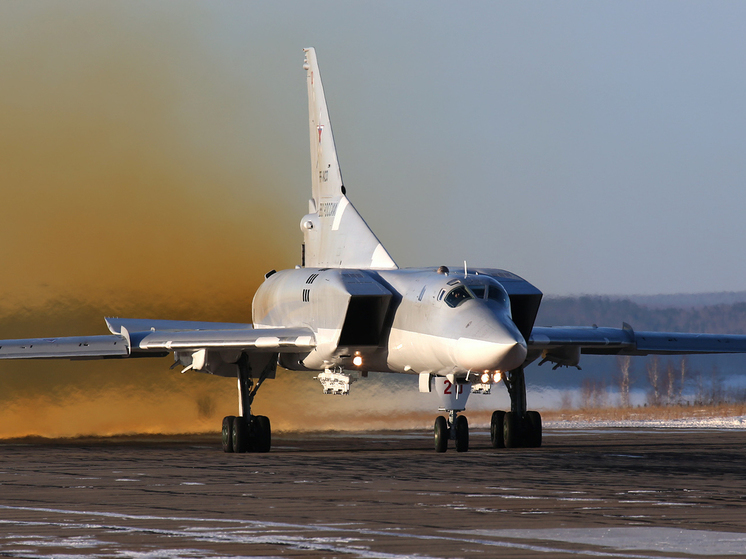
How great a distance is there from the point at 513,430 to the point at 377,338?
2972 mm

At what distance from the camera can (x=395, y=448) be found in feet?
74.7

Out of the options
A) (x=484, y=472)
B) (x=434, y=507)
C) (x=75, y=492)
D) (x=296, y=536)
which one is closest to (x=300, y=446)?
(x=484, y=472)

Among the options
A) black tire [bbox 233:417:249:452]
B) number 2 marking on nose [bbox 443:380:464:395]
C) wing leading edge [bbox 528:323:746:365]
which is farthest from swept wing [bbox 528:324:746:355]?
black tire [bbox 233:417:249:452]

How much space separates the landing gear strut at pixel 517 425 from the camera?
74.2 feet

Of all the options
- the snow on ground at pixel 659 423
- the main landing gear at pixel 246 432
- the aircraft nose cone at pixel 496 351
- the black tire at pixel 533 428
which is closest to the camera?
the aircraft nose cone at pixel 496 351

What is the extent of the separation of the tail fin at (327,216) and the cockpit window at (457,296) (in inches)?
191

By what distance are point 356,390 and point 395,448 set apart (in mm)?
6318

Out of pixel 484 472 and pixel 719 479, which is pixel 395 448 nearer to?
pixel 484 472

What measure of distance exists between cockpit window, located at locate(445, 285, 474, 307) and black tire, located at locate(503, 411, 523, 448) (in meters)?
3.54

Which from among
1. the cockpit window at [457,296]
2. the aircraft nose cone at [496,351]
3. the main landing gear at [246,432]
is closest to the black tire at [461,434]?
the aircraft nose cone at [496,351]

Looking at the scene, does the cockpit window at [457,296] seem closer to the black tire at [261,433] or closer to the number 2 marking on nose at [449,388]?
the number 2 marking on nose at [449,388]

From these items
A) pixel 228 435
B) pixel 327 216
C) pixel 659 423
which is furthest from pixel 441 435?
pixel 659 423

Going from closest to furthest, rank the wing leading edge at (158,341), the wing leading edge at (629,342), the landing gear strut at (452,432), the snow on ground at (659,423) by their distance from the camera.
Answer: the landing gear strut at (452,432) → the wing leading edge at (158,341) → the wing leading edge at (629,342) → the snow on ground at (659,423)

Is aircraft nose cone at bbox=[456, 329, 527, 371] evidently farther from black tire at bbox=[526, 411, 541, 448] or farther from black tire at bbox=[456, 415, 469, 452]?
black tire at bbox=[526, 411, 541, 448]
